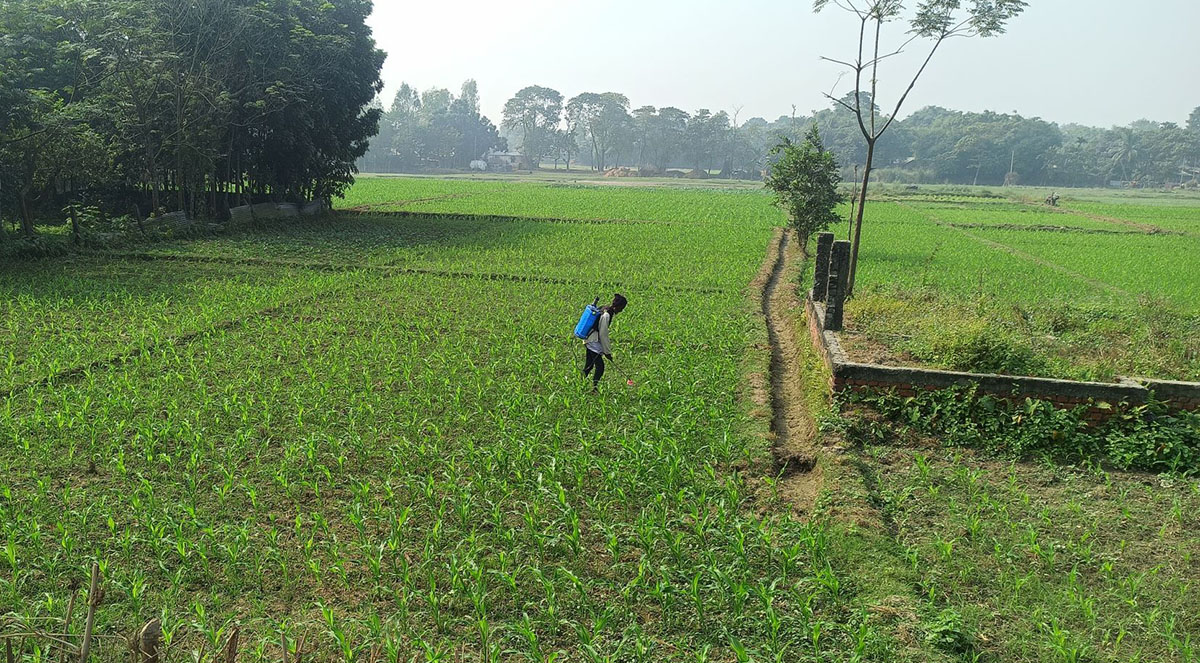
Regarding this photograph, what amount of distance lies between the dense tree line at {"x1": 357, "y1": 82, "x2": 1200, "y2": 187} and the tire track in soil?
231ft

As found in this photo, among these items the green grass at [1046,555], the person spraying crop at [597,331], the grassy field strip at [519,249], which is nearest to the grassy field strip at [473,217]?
the grassy field strip at [519,249]

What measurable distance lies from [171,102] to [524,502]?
20759 millimetres

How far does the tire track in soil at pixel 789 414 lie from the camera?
6.45m

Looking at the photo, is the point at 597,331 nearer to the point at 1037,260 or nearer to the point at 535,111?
the point at 1037,260

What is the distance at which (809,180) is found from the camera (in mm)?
21984

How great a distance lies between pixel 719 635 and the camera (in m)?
4.36

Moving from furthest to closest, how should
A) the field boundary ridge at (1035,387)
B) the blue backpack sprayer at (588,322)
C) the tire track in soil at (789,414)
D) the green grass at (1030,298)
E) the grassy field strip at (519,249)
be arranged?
the grassy field strip at (519,249)
the green grass at (1030,298)
the blue backpack sprayer at (588,322)
the field boundary ridge at (1035,387)
the tire track in soil at (789,414)

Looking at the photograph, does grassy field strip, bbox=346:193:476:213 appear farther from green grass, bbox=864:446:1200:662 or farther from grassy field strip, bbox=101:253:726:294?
green grass, bbox=864:446:1200:662

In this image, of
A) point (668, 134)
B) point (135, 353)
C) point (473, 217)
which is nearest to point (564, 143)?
point (668, 134)

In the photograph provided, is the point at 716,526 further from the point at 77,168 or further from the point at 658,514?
the point at 77,168

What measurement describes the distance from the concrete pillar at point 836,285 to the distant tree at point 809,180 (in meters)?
12.9

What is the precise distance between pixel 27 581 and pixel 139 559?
0.62m

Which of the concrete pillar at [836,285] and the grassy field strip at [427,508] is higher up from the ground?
the concrete pillar at [836,285]

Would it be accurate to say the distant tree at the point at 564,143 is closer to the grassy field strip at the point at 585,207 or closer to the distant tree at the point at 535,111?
the distant tree at the point at 535,111
